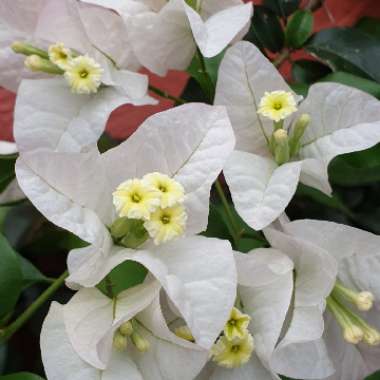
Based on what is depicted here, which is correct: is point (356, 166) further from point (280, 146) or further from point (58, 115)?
point (58, 115)

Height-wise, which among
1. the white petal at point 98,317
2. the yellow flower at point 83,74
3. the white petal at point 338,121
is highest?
A: the yellow flower at point 83,74

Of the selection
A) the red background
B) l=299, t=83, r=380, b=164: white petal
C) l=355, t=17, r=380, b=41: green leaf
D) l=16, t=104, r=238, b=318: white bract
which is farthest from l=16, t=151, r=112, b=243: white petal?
the red background

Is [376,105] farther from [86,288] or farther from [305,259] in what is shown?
[86,288]

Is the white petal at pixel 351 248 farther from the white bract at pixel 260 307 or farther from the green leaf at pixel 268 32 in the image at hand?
the green leaf at pixel 268 32

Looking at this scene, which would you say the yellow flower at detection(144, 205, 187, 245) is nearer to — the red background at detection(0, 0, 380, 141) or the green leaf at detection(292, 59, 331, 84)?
the green leaf at detection(292, 59, 331, 84)

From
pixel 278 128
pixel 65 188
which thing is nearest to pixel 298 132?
pixel 278 128

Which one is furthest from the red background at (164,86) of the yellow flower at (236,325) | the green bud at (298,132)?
the yellow flower at (236,325)

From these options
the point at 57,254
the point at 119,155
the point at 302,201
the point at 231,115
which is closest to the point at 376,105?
the point at 231,115

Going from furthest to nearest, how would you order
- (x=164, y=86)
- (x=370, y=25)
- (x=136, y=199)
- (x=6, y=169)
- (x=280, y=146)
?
(x=164, y=86), (x=370, y=25), (x=6, y=169), (x=280, y=146), (x=136, y=199)
